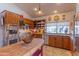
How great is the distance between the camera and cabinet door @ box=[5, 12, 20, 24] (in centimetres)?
164

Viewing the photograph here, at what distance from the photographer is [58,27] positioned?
181 cm

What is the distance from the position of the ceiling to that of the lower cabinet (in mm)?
427

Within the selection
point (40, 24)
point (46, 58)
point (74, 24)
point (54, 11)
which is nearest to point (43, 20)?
point (40, 24)

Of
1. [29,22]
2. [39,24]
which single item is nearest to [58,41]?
[39,24]

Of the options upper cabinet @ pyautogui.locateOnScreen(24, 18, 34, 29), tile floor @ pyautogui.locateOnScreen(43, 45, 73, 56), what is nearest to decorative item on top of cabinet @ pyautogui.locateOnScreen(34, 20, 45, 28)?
upper cabinet @ pyautogui.locateOnScreen(24, 18, 34, 29)

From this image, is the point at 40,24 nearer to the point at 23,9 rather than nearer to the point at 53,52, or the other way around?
the point at 23,9

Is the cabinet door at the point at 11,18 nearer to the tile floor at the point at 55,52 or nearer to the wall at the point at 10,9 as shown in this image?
the wall at the point at 10,9

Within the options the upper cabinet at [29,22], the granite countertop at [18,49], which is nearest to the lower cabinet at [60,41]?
the granite countertop at [18,49]

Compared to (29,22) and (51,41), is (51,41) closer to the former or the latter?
(51,41)

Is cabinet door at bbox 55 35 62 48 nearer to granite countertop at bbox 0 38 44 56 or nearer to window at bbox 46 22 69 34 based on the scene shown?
window at bbox 46 22 69 34

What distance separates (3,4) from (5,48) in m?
0.69

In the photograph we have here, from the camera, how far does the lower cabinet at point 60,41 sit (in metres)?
1.78

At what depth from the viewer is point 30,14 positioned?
5.77 ft

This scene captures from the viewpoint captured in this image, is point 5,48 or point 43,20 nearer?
point 5,48
